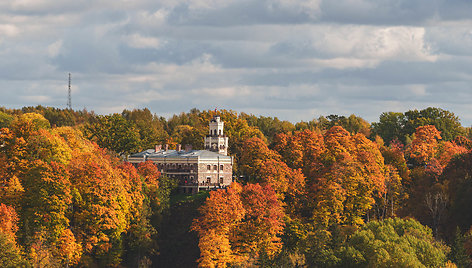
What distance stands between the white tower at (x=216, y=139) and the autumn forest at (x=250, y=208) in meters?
6.49

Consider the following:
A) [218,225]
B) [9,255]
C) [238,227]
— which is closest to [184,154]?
[238,227]

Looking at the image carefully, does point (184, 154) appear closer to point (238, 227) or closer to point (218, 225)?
point (238, 227)

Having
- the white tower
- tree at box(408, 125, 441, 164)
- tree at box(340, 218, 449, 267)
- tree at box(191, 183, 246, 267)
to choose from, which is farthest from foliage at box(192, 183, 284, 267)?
tree at box(408, 125, 441, 164)

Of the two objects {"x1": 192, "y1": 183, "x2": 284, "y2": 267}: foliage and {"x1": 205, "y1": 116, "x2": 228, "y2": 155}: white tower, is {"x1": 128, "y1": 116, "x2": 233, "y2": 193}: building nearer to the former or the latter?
{"x1": 205, "y1": 116, "x2": 228, "y2": 155}: white tower

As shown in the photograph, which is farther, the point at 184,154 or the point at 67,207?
the point at 184,154

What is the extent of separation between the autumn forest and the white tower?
21.3 feet

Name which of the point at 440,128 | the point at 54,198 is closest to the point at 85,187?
the point at 54,198

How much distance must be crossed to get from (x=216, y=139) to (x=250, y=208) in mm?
33526

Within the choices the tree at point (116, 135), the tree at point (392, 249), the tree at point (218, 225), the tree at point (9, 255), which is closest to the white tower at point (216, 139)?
the tree at point (116, 135)

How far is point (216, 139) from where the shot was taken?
16362 centimetres

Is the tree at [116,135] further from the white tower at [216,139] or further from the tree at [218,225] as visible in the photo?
the tree at [218,225]

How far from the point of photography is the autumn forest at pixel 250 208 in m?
116

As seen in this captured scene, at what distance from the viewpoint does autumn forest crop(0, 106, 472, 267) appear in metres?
116

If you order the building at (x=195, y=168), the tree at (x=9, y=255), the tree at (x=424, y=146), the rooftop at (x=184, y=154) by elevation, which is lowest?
the tree at (x=9, y=255)
